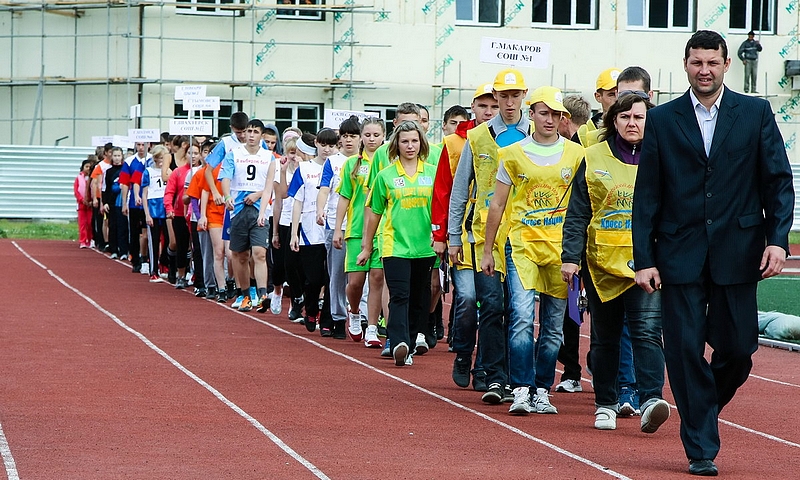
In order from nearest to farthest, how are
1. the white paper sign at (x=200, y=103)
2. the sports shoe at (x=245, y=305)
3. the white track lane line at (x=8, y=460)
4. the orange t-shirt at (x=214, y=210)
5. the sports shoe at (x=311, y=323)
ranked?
1. the white track lane line at (x=8, y=460)
2. the sports shoe at (x=311, y=323)
3. the sports shoe at (x=245, y=305)
4. the orange t-shirt at (x=214, y=210)
5. the white paper sign at (x=200, y=103)

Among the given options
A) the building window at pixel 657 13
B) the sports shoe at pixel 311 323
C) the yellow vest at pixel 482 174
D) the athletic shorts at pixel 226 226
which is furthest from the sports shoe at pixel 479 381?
the building window at pixel 657 13

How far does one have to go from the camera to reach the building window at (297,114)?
37312mm

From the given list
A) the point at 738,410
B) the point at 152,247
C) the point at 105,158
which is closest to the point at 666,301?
the point at 738,410

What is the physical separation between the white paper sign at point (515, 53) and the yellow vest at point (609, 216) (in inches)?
305

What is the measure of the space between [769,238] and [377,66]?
99.9ft

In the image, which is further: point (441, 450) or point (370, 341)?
point (370, 341)

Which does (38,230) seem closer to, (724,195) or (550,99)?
(550,99)

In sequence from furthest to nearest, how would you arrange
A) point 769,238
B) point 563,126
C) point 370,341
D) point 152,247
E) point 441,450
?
point 152,247 → point 370,341 → point 563,126 → point 441,450 → point 769,238

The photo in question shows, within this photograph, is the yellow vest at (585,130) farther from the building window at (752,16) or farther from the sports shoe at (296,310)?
the building window at (752,16)

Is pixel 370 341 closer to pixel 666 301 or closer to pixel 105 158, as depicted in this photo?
pixel 666 301

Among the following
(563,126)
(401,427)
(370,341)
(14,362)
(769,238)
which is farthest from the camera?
(370,341)

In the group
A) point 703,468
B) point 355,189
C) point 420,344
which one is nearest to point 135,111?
point 355,189

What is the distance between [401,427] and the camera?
29.0ft

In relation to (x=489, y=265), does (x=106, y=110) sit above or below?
above
